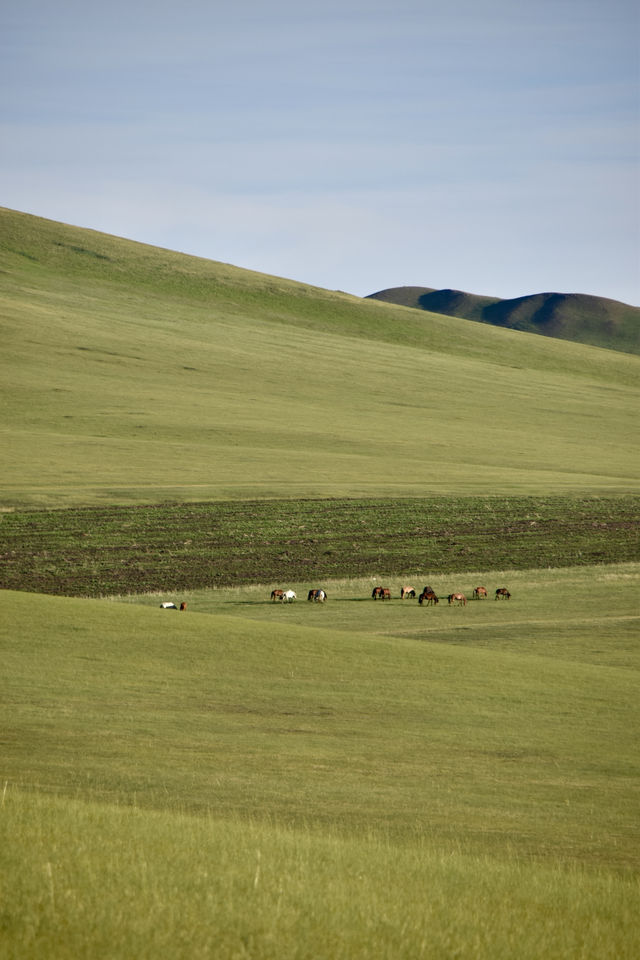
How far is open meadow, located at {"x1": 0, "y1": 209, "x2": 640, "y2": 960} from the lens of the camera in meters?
5.70

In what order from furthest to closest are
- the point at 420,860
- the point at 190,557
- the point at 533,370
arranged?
the point at 533,370
the point at 190,557
the point at 420,860

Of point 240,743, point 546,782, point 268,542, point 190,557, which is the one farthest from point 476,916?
point 268,542

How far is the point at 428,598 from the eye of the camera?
26.8 meters

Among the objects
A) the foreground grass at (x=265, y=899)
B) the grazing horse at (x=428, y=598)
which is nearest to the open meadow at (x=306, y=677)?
the foreground grass at (x=265, y=899)

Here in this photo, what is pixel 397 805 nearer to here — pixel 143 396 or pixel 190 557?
pixel 190 557

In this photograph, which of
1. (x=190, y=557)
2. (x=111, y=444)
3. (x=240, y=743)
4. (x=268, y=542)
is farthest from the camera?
(x=111, y=444)

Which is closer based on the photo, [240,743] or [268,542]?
[240,743]

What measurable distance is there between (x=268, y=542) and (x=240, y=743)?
22612mm

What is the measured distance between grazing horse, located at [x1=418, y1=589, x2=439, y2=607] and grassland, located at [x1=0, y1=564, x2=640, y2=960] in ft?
10.2

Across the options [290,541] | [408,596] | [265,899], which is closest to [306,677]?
[265,899]

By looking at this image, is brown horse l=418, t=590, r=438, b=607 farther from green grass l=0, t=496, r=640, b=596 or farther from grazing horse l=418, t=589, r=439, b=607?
green grass l=0, t=496, r=640, b=596

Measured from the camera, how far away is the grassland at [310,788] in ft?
17.5

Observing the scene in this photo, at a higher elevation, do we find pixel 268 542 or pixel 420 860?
pixel 420 860

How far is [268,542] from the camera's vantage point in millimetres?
34688
